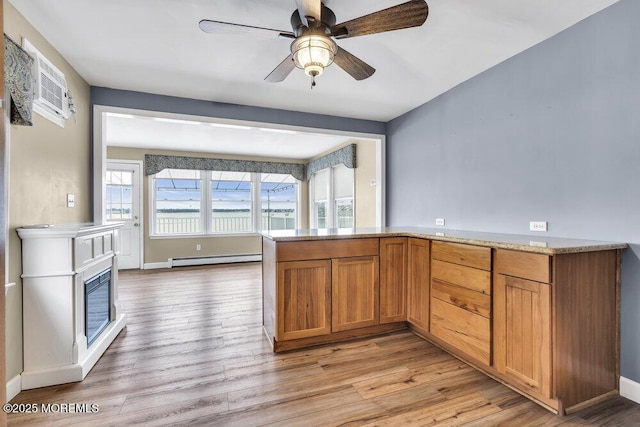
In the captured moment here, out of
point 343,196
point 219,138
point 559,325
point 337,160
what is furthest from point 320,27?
point 343,196

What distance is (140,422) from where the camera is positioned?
63.6 inches

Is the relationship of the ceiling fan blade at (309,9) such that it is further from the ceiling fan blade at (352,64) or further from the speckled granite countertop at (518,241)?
the speckled granite countertop at (518,241)

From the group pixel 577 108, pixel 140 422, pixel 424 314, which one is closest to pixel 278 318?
pixel 140 422

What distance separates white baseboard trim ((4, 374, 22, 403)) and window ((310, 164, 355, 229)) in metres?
4.29

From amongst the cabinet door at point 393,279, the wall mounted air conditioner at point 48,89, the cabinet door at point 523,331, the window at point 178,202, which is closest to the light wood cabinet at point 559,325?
the cabinet door at point 523,331

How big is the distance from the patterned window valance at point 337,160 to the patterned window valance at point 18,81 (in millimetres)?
3975

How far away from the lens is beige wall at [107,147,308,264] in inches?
225

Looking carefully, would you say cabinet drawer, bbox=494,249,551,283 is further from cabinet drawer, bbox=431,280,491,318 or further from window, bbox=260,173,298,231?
window, bbox=260,173,298,231

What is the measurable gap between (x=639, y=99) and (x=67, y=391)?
12.9ft

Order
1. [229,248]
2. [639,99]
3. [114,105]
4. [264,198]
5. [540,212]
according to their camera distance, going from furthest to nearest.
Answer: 1. [264,198]
2. [229,248]
3. [114,105]
4. [540,212]
5. [639,99]

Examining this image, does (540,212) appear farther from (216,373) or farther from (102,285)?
(102,285)

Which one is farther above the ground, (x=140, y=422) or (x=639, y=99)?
(x=639, y=99)

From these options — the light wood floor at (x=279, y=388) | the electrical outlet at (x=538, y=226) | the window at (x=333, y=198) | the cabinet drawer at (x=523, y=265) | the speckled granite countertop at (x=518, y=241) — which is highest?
the window at (x=333, y=198)

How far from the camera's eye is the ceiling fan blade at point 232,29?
1.63 m
